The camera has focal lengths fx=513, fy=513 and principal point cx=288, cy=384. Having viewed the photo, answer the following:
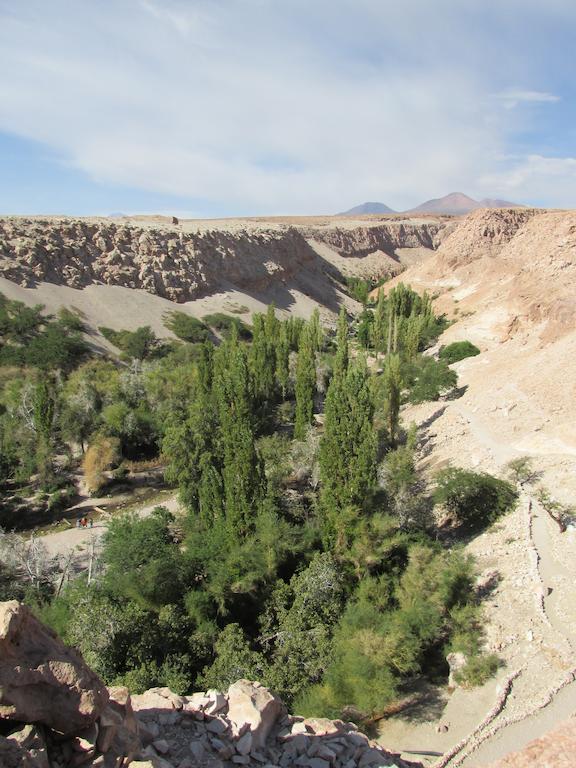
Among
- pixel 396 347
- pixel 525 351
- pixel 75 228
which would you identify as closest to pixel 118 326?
pixel 75 228

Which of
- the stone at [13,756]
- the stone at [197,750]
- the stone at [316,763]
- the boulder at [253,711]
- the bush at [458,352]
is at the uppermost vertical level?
the stone at [13,756]

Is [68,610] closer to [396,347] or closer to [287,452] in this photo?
[287,452]

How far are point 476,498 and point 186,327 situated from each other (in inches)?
1426

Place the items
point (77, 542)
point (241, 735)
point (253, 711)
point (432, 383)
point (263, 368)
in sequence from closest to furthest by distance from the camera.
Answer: point (241, 735) → point (253, 711) → point (77, 542) → point (432, 383) → point (263, 368)

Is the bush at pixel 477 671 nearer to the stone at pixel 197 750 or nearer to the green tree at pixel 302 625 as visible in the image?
the green tree at pixel 302 625

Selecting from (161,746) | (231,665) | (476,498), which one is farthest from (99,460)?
(161,746)

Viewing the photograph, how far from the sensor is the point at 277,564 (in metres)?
15.3

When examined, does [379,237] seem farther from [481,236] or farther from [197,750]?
Result: [197,750]

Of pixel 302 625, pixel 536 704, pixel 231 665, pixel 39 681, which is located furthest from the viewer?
pixel 302 625

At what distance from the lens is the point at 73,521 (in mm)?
22875

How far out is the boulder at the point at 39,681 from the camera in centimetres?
538

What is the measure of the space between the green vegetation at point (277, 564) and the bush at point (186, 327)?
22.1 metres

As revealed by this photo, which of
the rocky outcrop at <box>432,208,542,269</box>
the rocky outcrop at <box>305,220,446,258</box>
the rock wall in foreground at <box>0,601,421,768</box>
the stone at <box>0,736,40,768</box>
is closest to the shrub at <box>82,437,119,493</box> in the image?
the rock wall in foreground at <box>0,601,421,768</box>

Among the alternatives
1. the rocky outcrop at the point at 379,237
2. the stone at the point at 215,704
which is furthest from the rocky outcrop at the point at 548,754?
the rocky outcrop at the point at 379,237
